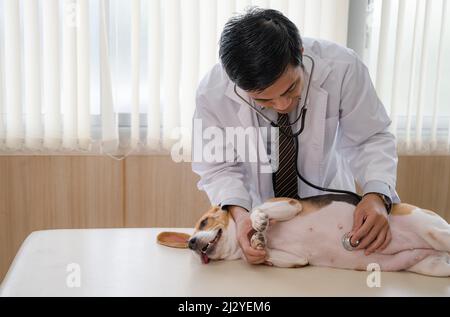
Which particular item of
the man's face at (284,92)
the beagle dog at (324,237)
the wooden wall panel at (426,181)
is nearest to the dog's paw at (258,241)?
the beagle dog at (324,237)

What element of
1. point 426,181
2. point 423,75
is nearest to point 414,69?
point 423,75

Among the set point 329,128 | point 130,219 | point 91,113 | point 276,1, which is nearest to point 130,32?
point 91,113

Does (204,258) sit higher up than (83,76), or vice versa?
(83,76)

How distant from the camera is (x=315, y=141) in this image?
165 centimetres

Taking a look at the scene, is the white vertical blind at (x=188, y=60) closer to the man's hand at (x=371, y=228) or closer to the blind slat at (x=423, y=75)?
the blind slat at (x=423, y=75)

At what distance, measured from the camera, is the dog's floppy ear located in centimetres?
161

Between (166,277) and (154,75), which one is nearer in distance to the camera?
(166,277)

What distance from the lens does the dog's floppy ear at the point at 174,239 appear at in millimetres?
1608

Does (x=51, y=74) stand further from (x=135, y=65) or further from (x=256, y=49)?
(x=256, y=49)

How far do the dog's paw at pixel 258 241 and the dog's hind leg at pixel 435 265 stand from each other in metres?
0.39

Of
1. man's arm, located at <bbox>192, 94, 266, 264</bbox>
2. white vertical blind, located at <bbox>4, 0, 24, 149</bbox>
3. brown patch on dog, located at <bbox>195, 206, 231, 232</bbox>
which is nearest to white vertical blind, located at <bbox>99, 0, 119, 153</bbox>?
white vertical blind, located at <bbox>4, 0, 24, 149</bbox>

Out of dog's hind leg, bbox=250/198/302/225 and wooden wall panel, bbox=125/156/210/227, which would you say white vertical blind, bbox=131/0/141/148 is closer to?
wooden wall panel, bbox=125/156/210/227

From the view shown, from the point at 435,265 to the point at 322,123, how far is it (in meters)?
0.49

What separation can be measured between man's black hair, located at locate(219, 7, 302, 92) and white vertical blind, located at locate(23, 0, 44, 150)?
1.13 meters
